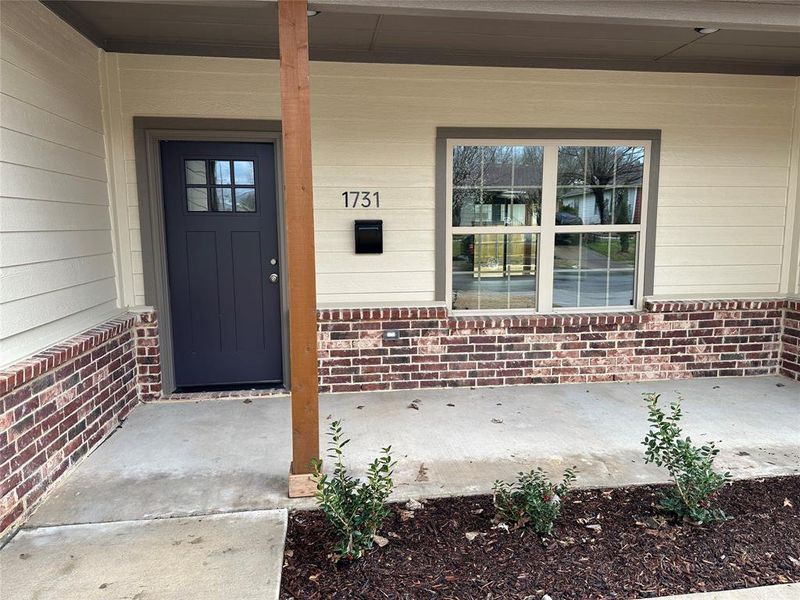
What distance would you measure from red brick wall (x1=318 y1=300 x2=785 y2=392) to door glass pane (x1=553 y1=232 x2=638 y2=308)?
0.61 ft

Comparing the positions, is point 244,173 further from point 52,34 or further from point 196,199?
point 52,34

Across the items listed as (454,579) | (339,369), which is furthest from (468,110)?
(454,579)

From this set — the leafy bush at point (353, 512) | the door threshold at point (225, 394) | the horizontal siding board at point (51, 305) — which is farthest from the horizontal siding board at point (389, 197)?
the leafy bush at point (353, 512)

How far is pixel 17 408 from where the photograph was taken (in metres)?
2.58

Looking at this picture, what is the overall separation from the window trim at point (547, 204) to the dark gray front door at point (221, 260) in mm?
1350

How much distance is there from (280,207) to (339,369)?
139 centimetres

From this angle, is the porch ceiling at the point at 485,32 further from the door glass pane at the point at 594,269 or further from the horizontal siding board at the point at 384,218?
the door glass pane at the point at 594,269

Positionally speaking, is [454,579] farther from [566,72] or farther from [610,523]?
[566,72]

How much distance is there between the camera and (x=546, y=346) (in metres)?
4.60

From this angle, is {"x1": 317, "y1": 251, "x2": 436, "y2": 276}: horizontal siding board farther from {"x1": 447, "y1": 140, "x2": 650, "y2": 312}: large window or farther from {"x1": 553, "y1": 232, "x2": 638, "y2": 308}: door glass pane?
{"x1": 553, "y1": 232, "x2": 638, "y2": 308}: door glass pane

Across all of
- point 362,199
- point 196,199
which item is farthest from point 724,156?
point 196,199

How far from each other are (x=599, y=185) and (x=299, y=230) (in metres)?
3.03

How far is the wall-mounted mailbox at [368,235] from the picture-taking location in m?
→ 4.25

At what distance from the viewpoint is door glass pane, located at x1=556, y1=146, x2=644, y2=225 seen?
4.54 meters
